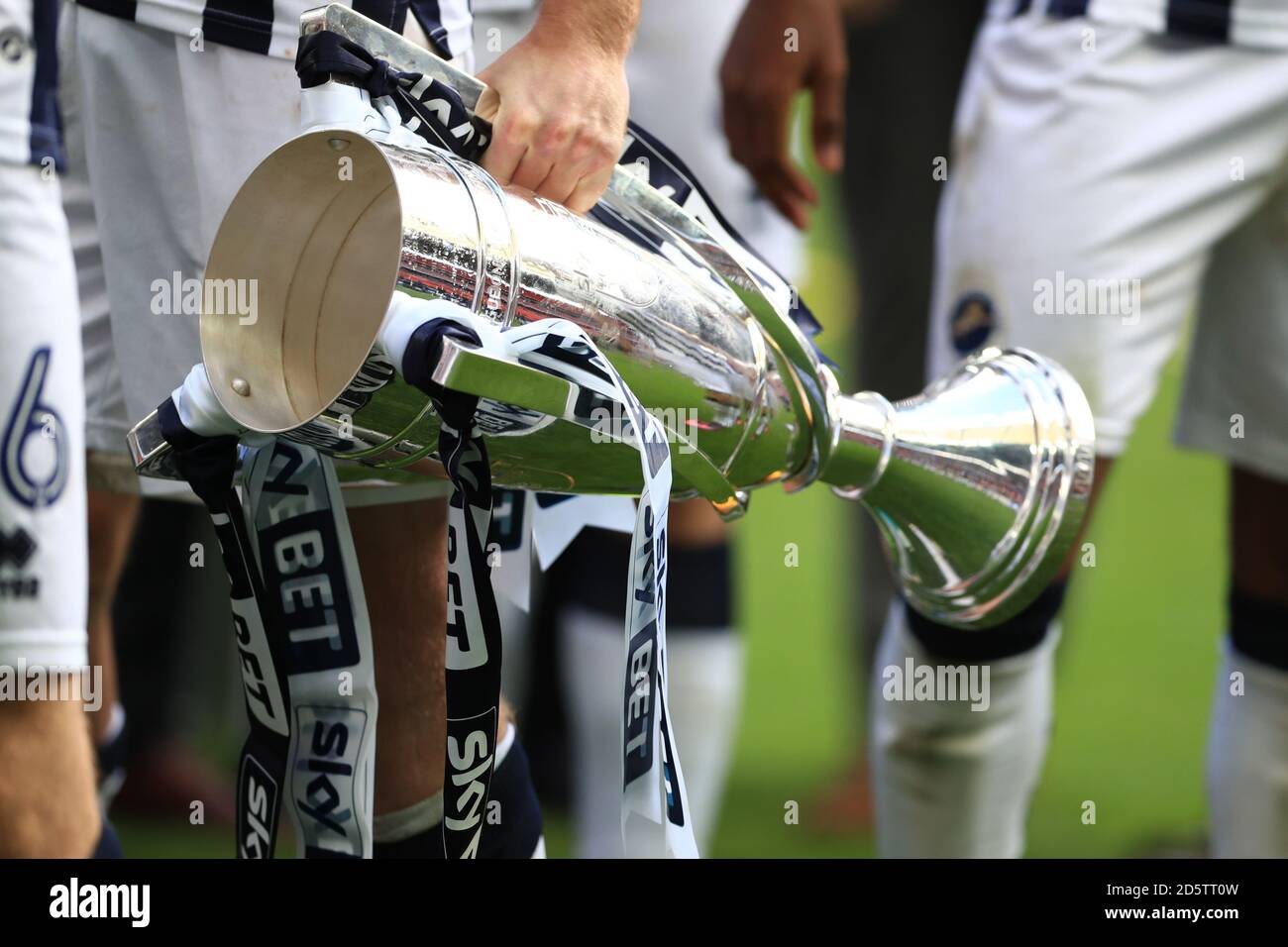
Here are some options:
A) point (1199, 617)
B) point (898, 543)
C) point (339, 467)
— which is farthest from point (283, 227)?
point (1199, 617)

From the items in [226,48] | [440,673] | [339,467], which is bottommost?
[440,673]

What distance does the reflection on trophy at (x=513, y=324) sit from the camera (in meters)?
0.99

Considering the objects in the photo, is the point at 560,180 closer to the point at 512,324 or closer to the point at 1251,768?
the point at 512,324

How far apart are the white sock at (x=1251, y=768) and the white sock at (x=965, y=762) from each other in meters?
0.21

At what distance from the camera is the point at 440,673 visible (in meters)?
1.35

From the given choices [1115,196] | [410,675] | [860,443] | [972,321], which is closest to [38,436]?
[410,675]

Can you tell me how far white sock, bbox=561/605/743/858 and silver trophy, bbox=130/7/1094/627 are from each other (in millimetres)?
614

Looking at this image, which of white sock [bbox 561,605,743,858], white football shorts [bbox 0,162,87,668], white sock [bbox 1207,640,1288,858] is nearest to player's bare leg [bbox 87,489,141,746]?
white football shorts [bbox 0,162,87,668]

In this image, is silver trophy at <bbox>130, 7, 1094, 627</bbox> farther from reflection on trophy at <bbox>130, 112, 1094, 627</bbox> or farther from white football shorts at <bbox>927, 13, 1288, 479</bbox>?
white football shorts at <bbox>927, 13, 1288, 479</bbox>

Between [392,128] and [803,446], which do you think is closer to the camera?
[392,128]

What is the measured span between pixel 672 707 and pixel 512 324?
0.95 meters

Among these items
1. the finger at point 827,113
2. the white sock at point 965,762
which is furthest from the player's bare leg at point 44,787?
the finger at point 827,113
